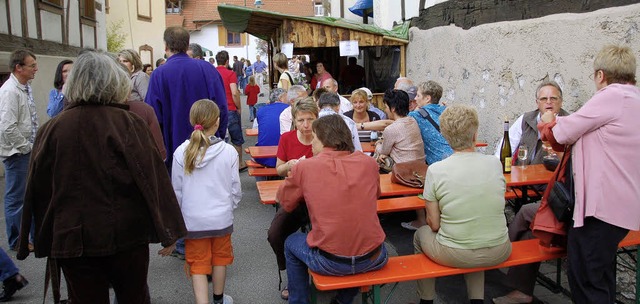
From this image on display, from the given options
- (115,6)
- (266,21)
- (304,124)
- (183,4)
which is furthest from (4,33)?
(183,4)

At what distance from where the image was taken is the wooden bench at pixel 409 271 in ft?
10.00

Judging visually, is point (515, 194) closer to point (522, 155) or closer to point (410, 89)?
point (522, 155)

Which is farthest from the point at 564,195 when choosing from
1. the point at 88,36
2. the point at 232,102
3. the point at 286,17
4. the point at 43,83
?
the point at 88,36

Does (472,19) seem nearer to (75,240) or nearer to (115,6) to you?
(75,240)

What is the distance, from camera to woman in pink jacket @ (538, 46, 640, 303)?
9.11 feet

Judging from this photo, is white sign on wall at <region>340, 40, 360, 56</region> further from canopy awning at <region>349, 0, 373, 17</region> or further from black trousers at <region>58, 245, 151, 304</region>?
black trousers at <region>58, 245, 151, 304</region>

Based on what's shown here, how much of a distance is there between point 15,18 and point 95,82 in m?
8.74

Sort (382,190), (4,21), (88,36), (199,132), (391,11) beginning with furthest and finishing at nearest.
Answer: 1. (88,36)
2. (391,11)
3. (4,21)
4. (382,190)
5. (199,132)

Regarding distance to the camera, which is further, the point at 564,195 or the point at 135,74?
the point at 135,74

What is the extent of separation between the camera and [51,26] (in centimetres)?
1133

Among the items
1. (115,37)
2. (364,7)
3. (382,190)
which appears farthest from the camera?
(115,37)

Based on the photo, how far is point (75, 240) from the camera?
2.27 meters

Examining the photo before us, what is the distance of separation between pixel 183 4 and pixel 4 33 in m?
33.3

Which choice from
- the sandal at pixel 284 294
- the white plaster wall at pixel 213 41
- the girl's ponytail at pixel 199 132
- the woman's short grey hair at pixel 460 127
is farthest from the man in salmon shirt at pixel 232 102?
the white plaster wall at pixel 213 41
